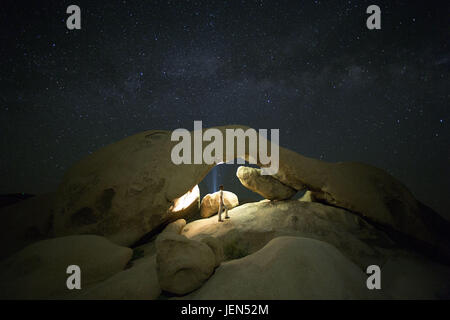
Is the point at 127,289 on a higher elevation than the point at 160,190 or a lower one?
lower

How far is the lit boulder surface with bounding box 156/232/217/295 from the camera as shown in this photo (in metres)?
2.64

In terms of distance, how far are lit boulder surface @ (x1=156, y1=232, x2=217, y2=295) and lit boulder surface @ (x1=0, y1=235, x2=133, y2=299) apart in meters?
1.80

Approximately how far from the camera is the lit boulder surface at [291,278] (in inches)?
88.7

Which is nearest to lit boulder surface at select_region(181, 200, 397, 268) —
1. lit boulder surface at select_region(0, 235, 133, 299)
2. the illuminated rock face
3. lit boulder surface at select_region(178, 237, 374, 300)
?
the illuminated rock face

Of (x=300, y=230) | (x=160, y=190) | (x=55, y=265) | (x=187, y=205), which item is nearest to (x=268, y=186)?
(x=300, y=230)

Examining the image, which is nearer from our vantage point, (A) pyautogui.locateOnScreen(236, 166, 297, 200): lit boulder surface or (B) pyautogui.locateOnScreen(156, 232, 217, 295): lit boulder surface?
(B) pyautogui.locateOnScreen(156, 232, 217, 295): lit boulder surface

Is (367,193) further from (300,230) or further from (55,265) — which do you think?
(55,265)

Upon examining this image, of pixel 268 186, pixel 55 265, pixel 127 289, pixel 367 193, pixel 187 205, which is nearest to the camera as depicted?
pixel 127 289

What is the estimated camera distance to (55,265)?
3.29 metres

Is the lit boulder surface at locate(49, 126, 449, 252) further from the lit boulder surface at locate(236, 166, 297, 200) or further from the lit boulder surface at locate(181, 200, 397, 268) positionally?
the lit boulder surface at locate(181, 200, 397, 268)

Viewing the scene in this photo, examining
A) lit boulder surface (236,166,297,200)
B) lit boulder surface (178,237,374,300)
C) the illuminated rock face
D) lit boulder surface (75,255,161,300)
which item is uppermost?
lit boulder surface (236,166,297,200)

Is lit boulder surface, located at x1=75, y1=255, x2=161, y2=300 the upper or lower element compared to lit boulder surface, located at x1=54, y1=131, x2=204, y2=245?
lower

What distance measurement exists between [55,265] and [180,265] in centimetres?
276
